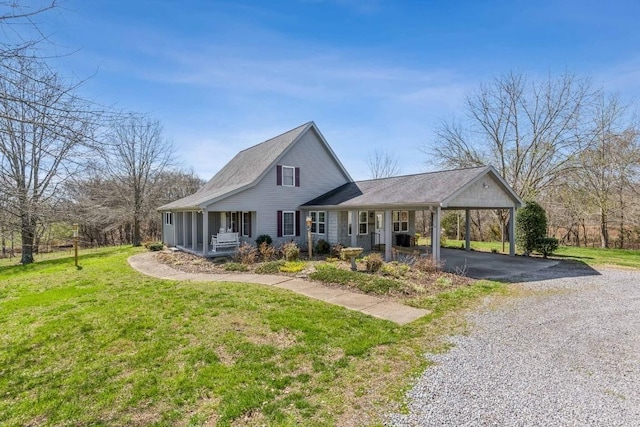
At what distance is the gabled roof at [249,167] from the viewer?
16312mm

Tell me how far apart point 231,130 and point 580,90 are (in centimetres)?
2270

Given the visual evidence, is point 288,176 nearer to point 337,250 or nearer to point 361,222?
point 361,222

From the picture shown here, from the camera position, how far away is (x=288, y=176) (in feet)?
59.2

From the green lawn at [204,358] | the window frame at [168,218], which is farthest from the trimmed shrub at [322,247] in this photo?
the window frame at [168,218]

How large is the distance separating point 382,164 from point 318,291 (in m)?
34.7

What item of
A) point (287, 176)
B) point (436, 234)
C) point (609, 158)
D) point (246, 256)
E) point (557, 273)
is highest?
point (609, 158)

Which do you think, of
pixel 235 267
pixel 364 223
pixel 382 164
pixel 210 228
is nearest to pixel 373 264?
pixel 235 267

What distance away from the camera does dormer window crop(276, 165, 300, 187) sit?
1755 centimetres

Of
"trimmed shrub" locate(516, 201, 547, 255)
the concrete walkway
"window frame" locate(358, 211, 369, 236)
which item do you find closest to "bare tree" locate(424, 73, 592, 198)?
"trimmed shrub" locate(516, 201, 547, 255)

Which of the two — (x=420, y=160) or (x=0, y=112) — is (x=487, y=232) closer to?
(x=420, y=160)

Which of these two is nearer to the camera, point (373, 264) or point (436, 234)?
point (373, 264)

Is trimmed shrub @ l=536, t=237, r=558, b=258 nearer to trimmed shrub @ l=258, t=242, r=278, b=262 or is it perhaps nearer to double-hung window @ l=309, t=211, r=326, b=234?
double-hung window @ l=309, t=211, r=326, b=234

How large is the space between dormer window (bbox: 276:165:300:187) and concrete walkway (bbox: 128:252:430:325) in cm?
718

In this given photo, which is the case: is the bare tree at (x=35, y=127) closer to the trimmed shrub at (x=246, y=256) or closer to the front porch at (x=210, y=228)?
the trimmed shrub at (x=246, y=256)
